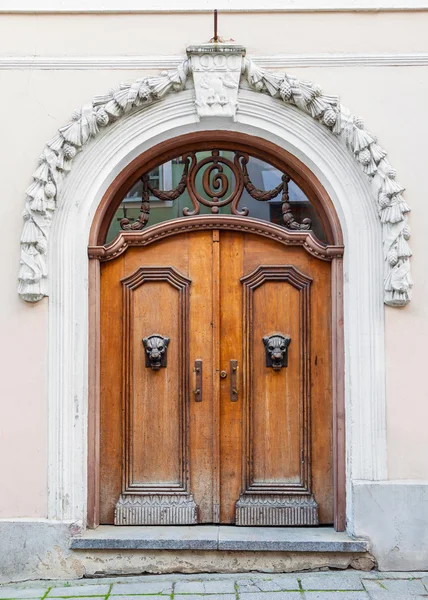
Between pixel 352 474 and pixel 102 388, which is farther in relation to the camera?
pixel 102 388

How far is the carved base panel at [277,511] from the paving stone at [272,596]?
2.07ft

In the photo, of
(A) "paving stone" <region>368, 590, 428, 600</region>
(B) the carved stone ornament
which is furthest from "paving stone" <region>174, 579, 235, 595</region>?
(B) the carved stone ornament

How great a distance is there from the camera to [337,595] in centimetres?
426

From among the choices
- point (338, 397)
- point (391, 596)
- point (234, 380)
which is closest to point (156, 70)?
point (234, 380)

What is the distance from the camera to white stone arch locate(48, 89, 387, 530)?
467 cm

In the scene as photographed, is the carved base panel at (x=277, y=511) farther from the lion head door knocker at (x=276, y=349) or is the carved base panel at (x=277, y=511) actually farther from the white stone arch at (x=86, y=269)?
the lion head door knocker at (x=276, y=349)

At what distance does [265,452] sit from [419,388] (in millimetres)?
1210

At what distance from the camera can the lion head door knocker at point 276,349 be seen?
4.90 metres

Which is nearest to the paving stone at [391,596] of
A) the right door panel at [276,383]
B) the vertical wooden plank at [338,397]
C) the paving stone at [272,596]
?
the paving stone at [272,596]

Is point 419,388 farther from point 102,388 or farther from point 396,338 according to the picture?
point 102,388

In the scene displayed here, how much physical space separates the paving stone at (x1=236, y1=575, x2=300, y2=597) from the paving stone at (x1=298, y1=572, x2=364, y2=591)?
0.07m

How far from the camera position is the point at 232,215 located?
4.98m

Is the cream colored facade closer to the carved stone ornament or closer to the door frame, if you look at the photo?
the carved stone ornament

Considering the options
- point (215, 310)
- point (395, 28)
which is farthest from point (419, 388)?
point (395, 28)
